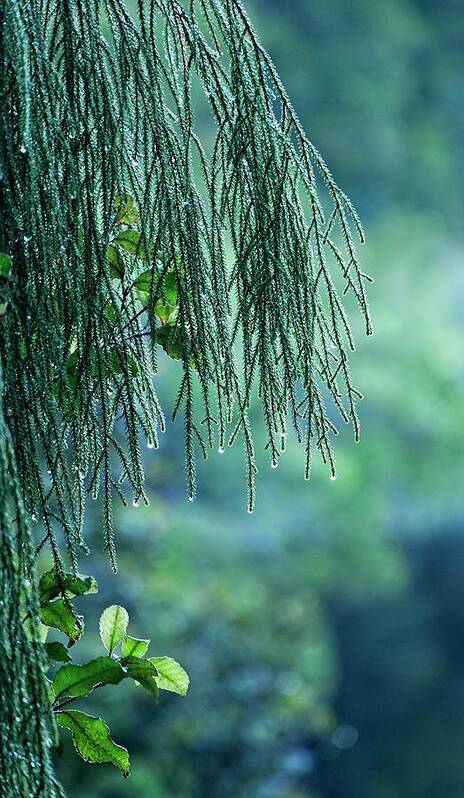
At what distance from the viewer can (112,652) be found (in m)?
0.91

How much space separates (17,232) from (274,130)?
198 mm

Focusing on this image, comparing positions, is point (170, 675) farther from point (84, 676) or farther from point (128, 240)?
point (128, 240)

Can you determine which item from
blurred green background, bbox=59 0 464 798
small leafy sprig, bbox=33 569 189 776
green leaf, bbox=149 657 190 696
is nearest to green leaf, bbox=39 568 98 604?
small leafy sprig, bbox=33 569 189 776

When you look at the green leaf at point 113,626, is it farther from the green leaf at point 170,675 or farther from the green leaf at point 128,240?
the green leaf at point 128,240

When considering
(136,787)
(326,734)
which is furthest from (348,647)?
(136,787)

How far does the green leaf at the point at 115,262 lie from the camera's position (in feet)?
2.91

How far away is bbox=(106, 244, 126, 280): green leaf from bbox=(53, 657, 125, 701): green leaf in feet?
0.95

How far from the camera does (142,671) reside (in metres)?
0.87

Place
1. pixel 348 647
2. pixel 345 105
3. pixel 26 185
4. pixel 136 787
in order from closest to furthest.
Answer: pixel 26 185 < pixel 136 787 < pixel 348 647 < pixel 345 105

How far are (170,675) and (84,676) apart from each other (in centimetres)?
10

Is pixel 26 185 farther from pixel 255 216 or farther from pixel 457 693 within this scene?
pixel 457 693

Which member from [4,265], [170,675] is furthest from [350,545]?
[4,265]

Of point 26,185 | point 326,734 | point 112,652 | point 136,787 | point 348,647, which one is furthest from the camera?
point 348,647

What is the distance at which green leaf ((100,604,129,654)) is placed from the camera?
90 centimetres
